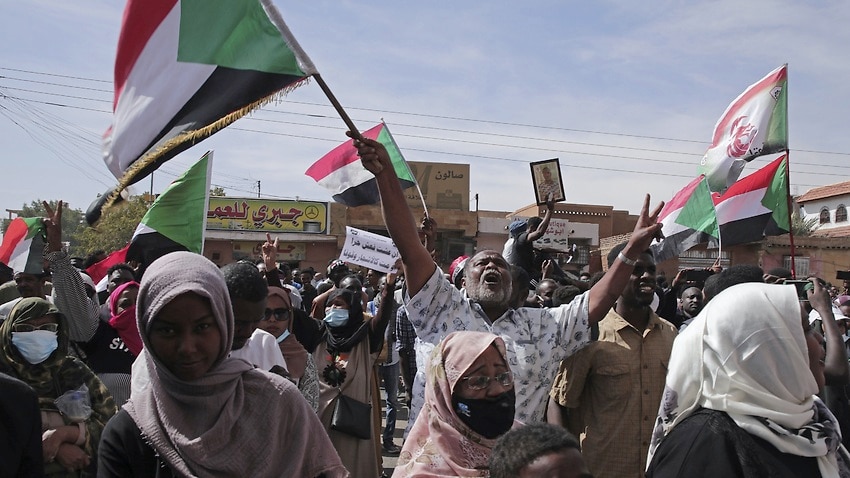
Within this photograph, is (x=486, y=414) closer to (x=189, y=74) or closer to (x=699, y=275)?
(x=189, y=74)

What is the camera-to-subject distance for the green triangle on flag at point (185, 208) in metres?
5.97

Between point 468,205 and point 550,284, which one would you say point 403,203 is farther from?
point 468,205

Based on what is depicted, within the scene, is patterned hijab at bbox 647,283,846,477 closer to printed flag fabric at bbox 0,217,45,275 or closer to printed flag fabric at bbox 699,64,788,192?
printed flag fabric at bbox 699,64,788,192

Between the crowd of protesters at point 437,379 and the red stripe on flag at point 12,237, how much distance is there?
4.44 meters

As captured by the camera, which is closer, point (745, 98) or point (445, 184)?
point (745, 98)

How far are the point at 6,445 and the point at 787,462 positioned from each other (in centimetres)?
241

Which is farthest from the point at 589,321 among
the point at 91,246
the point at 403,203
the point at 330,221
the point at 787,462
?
the point at 91,246

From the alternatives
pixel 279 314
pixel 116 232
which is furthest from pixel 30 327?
pixel 116 232

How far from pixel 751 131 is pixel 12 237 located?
8.16 metres

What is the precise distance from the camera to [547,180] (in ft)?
26.1

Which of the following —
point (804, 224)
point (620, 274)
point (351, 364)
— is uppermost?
point (804, 224)

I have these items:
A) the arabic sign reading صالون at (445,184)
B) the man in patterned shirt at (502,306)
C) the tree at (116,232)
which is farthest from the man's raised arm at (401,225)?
the tree at (116,232)

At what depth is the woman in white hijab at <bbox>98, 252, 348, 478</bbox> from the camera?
1997mm

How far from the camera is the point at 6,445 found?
94.3 inches
